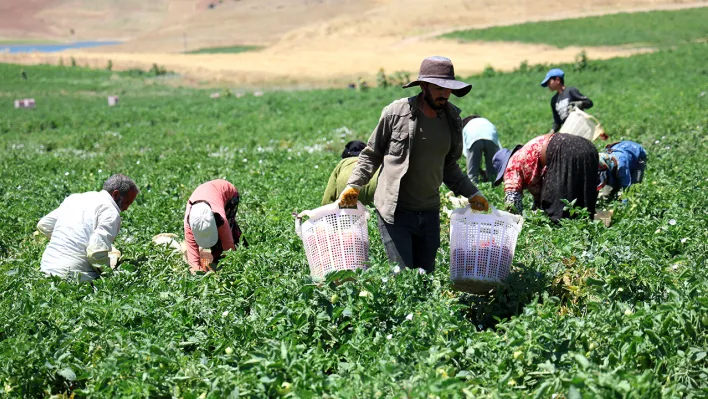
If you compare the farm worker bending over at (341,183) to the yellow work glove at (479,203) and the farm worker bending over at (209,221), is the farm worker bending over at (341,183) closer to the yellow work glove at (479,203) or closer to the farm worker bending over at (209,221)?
the farm worker bending over at (209,221)

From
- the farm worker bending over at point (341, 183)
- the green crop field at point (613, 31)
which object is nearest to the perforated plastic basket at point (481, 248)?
the farm worker bending over at point (341, 183)

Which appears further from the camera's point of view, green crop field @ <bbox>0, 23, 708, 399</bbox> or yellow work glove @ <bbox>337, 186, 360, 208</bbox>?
yellow work glove @ <bbox>337, 186, 360, 208</bbox>

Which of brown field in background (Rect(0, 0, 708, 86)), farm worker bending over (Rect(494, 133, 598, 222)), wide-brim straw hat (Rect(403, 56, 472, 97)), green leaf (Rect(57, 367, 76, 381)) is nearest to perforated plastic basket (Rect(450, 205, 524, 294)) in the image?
wide-brim straw hat (Rect(403, 56, 472, 97))

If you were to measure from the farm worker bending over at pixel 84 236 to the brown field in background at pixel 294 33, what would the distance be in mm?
31687

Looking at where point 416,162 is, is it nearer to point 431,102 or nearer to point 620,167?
point 431,102

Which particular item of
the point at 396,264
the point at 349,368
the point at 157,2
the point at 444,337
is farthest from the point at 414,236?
the point at 157,2

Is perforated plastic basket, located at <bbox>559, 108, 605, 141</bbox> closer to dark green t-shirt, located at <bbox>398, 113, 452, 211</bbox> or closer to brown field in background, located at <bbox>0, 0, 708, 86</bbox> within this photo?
dark green t-shirt, located at <bbox>398, 113, 452, 211</bbox>

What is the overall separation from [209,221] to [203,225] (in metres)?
0.06

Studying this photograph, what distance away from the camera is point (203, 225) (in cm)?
600

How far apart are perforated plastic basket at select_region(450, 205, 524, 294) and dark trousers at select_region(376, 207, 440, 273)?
0.17 m

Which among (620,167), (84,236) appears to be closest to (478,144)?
(620,167)

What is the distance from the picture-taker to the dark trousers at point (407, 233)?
16.0 ft

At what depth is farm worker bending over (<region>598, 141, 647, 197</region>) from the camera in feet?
25.7

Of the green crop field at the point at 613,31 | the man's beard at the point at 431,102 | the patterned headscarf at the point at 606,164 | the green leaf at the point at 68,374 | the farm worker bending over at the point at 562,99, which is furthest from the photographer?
the green crop field at the point at 613,31
